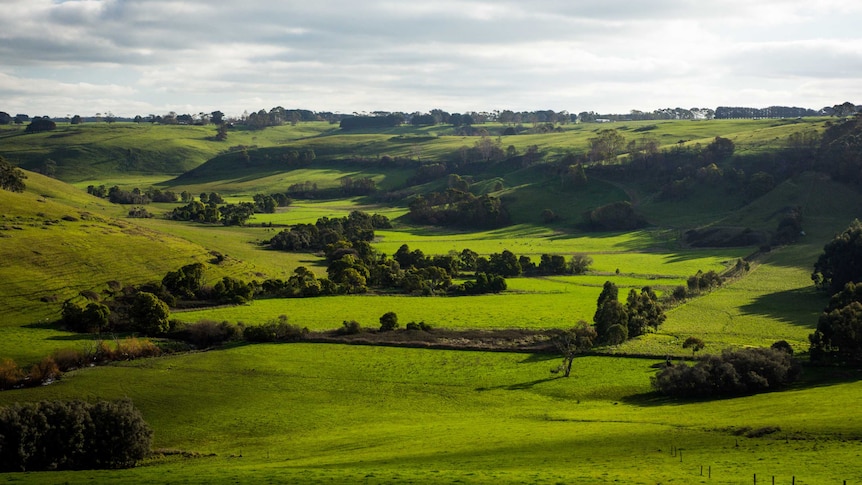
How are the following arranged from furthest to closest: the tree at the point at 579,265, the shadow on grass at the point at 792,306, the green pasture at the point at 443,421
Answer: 1. the tree at the point at 579,265
2. the shadow on grass at the point at 792,306
3. the green pasture at the point at 443,421

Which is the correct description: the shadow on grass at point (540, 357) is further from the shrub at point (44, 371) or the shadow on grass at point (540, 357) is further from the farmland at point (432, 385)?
the shrub at point (44, 371)

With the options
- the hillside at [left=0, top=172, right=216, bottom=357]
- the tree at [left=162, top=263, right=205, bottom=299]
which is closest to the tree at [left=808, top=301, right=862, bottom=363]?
the hillside at [left=0, top=172, right=216, bottom=357]

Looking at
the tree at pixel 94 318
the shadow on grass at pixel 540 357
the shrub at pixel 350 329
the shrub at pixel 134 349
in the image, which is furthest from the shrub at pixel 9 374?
the shadow on grass at pixel 540 357

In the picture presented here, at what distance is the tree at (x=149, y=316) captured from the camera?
272 ft

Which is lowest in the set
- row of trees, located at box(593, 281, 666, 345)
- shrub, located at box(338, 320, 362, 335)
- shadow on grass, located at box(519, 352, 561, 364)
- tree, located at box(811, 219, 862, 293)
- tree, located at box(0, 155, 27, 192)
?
shadow on grass, located at box(519, 352, 561, 364)

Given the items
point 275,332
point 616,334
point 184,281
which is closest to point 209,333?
point 275,332

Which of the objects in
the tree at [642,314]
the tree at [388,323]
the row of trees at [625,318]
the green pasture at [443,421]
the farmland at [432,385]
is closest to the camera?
the green pasture at [443,421]

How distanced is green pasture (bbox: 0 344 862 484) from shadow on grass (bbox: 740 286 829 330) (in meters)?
30.7

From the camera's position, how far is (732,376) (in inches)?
2366

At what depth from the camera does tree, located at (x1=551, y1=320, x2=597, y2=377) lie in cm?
7431

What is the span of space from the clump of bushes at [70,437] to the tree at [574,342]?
4127cm

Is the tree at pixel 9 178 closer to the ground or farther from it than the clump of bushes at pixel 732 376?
farther from it

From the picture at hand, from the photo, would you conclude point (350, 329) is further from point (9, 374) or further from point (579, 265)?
point (579, 265)

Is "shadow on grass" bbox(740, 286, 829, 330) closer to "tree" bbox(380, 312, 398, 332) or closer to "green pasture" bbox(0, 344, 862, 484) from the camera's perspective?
"green pasture" bbox(0, 344, 862, 484)
